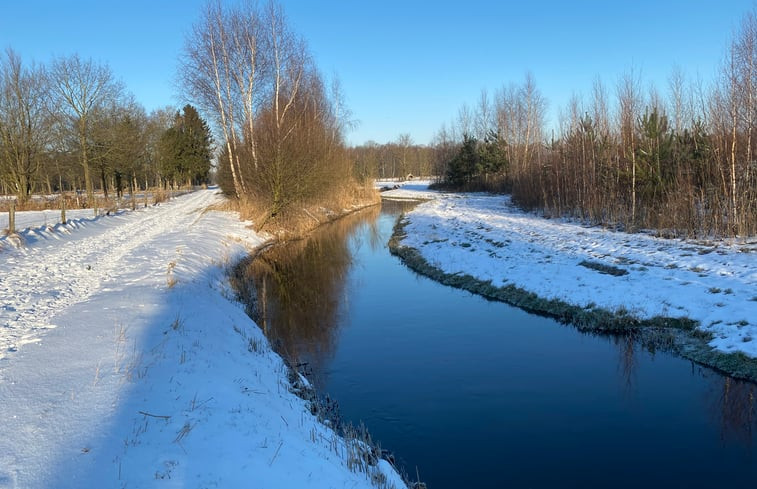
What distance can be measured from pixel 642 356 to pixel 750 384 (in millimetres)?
1540

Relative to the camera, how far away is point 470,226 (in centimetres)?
2223

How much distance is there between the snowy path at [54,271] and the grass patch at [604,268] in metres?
11.1

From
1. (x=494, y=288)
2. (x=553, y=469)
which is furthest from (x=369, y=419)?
(x=494, y=288)

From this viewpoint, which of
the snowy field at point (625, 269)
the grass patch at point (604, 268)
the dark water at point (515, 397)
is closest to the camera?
the dark water at point (515, 397)

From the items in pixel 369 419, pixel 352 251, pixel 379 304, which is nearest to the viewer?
pixel 369 419

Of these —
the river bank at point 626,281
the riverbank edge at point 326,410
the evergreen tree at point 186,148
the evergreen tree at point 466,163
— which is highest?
the evergreen tree at point 186,148

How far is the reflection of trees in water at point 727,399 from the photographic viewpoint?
18.9 feet

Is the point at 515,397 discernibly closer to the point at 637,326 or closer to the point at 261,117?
the point at 637,326

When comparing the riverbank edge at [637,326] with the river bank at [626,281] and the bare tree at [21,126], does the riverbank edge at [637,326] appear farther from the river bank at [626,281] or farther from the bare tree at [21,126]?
the bare tree at [21,126]

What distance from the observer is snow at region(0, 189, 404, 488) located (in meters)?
3.95

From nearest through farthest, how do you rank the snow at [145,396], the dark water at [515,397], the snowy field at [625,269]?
the snow at [145,396], the dark water at [515,397], the snowy field at [625,269]

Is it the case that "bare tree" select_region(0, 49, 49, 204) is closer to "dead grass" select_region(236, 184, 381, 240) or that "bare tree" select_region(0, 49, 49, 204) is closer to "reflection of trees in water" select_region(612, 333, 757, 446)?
"dead grass" select_region(236, 184, 381, 240)

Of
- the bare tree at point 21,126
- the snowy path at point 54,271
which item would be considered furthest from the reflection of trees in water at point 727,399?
the bare tree at point 21,126

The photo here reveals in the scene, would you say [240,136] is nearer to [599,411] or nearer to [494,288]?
[494,288]
